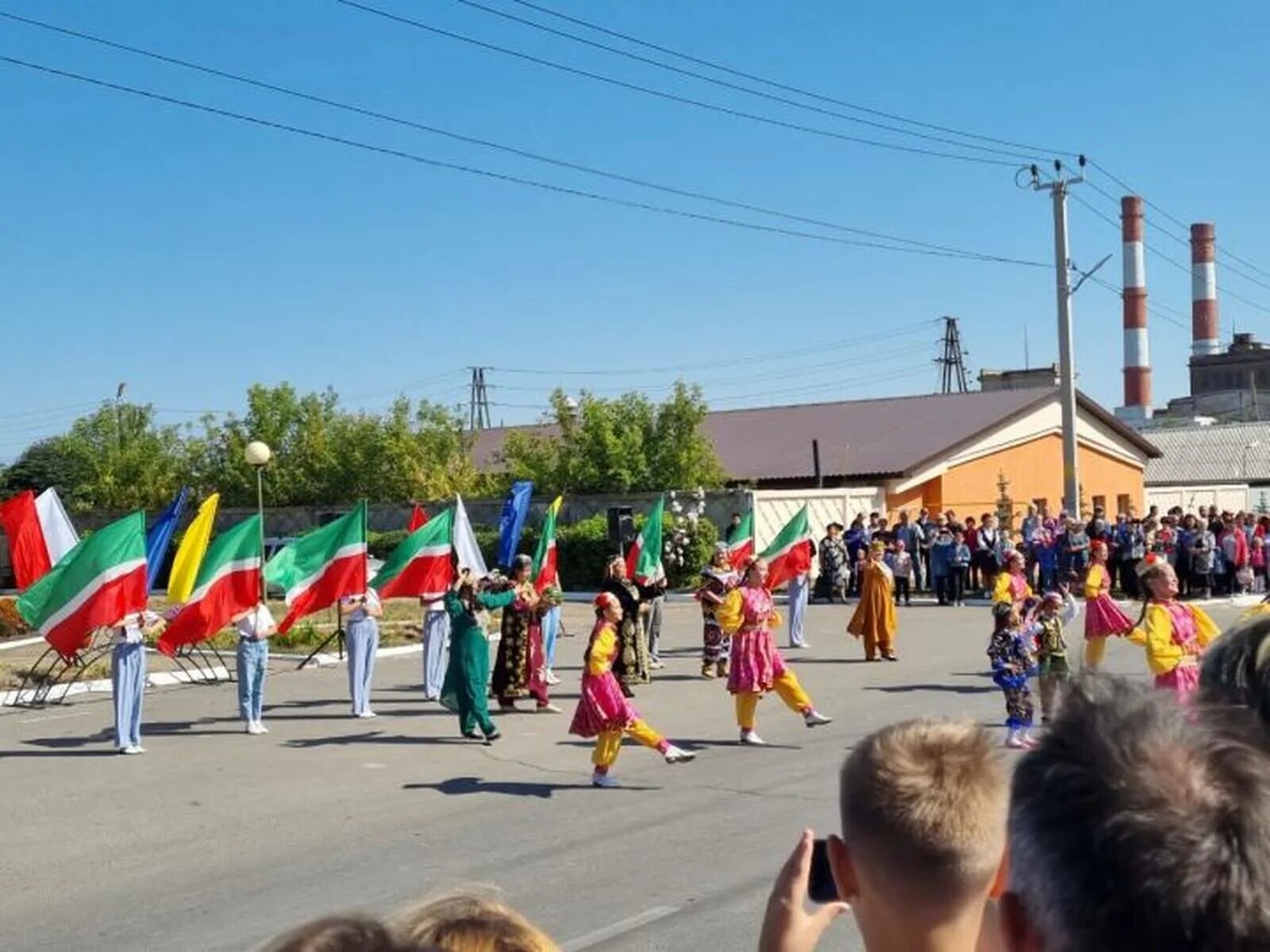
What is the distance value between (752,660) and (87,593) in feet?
21.4

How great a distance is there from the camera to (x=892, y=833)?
230 cm

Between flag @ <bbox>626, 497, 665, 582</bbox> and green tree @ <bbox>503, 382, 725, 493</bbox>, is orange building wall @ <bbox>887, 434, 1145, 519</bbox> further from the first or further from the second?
flag @ <bbox>626, 497, 665, 582</bbox>

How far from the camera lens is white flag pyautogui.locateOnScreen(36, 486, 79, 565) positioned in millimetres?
16094

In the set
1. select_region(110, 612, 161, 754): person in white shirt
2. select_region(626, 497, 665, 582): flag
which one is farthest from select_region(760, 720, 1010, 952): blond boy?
select_region(626, 497, 665, 582): flag

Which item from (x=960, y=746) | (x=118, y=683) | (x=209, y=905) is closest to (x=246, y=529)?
(x=118, y=683)

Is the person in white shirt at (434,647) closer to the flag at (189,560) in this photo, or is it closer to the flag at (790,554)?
the flag at (189,560)

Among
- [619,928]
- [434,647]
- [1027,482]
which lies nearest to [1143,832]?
[619,928]

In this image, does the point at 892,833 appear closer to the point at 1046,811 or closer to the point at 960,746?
the point at 960,746

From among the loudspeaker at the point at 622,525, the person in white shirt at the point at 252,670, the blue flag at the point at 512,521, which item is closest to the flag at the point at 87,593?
the person in white shirt at the point at 252,670

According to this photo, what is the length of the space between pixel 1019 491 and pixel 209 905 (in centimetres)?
3584

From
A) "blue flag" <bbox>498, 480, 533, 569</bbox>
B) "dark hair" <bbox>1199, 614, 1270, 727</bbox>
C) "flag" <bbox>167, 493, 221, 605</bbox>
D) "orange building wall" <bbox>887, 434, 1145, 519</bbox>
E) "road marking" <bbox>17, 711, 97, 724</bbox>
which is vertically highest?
"orange building wall" <bbox>887, 434, 1145, 519</bbox>

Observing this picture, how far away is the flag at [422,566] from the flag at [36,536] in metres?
3.55

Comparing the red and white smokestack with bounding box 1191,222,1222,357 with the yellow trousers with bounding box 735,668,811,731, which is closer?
the yellow trousers with bounding box 735,668,811,731

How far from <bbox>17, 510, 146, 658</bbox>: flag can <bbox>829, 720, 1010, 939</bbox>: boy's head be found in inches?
504
